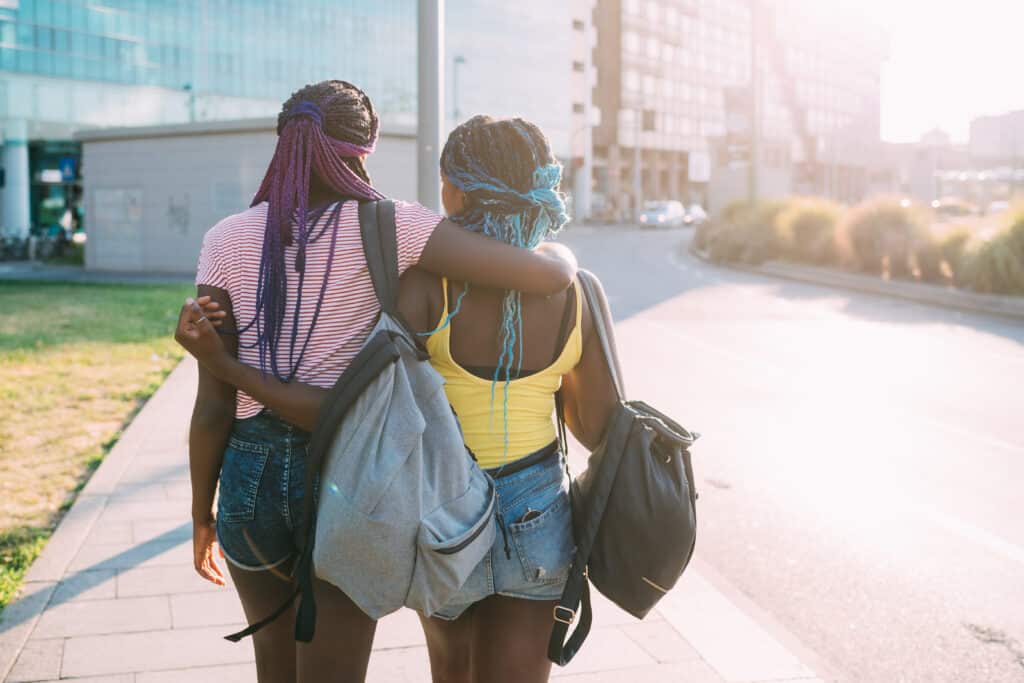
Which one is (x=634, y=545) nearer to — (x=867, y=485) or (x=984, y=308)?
(x=867, y=485)

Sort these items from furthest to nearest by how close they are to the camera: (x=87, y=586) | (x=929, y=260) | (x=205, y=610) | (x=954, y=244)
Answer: (x=929, y=260), (x=954, y=244), (x=87, y=586), (x=205, y=610)

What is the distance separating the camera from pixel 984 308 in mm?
18016

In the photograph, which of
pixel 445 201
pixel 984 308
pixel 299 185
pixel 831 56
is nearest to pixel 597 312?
pixel 445 201

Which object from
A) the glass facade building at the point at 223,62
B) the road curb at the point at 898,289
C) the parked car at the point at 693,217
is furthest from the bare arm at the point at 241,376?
the parked car at the point at 693,217

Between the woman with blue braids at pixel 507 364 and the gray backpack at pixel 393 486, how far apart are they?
175 mm

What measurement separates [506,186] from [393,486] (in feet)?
2.36

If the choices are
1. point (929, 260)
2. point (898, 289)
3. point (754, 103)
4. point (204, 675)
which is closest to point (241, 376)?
point (204, 675)

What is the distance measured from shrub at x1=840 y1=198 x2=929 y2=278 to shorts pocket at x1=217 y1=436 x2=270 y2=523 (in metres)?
22.2

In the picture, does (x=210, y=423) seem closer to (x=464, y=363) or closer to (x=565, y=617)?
(x=464, y=363)

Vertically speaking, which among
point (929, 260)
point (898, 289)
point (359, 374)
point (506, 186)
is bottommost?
point (898, 289)

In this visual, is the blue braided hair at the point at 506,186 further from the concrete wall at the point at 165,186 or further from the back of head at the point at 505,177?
the concrete wall at the point at 165,186

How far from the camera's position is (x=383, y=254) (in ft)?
7.28

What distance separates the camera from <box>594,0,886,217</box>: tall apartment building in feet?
274

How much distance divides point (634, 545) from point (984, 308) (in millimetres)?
17469
